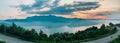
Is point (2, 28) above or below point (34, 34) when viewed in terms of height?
above

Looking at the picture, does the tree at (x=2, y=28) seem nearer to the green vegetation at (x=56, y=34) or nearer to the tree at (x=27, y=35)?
the green vegetation at (x=56, y=34)

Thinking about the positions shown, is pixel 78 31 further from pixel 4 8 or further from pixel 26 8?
pixel 4 8

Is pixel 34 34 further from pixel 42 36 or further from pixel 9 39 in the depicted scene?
pixel 9 39

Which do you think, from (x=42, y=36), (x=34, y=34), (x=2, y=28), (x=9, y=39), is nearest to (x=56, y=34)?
(x=42, y=36)

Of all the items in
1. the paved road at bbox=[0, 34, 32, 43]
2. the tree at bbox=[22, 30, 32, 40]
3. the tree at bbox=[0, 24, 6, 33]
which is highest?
the tree at bbox=[0, 24, 6, 33]

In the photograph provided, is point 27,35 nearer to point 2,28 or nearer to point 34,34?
point 34,34

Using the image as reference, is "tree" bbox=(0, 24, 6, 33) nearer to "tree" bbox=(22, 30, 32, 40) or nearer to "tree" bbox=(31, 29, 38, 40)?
"tree" bbox=(22, 30, 32, 40)

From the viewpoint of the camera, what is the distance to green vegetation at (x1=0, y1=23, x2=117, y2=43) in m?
5.21

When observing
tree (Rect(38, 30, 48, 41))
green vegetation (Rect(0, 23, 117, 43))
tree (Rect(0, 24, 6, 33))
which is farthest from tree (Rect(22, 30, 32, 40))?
tree (Rect(0, 24, 6, 33))

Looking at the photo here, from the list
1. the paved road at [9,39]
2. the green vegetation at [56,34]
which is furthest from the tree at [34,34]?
the paved road at [9,39]

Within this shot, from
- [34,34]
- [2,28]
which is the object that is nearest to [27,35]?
[34,34]

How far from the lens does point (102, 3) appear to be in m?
5.27

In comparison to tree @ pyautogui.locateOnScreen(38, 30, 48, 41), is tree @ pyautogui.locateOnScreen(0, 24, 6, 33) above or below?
above

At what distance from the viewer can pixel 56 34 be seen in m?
5.21
